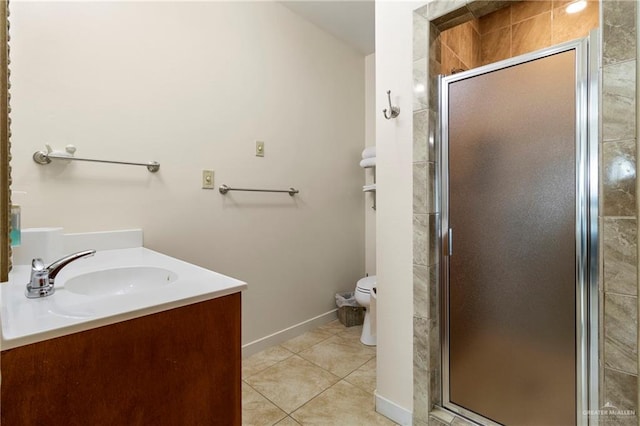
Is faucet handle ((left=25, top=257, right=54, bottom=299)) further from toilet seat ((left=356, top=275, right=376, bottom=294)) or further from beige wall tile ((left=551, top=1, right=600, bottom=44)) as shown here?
beige wall tile ((left=551, top=1, right=600, bottom=44))

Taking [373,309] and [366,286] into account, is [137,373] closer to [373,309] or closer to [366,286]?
[373,309]

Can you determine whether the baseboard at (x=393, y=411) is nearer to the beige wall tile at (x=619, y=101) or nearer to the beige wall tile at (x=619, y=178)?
the beige wall tile at (x=619, y=178)

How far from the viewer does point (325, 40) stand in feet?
8.42

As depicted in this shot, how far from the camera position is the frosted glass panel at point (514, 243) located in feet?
3.59

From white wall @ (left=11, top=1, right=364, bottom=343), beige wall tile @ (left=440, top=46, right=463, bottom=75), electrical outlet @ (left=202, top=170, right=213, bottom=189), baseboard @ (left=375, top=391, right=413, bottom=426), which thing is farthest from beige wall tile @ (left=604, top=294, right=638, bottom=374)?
electrical outlet @ (left=202, top=170, right=213, bottom=189)

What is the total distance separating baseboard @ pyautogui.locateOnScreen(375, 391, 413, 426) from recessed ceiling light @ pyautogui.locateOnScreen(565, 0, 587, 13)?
2.44m

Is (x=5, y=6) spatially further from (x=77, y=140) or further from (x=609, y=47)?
(x=609, y=47)

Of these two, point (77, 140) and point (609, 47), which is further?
point (77, 140)

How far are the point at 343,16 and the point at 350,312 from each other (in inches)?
92.0

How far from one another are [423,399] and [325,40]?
260cm

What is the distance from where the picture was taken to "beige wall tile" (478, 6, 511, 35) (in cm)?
211

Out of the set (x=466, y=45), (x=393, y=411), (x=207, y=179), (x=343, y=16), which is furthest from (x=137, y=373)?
(x=343, y=16)

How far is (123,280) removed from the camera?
3.86 ft

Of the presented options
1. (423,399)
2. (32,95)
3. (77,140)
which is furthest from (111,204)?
(423,399)
